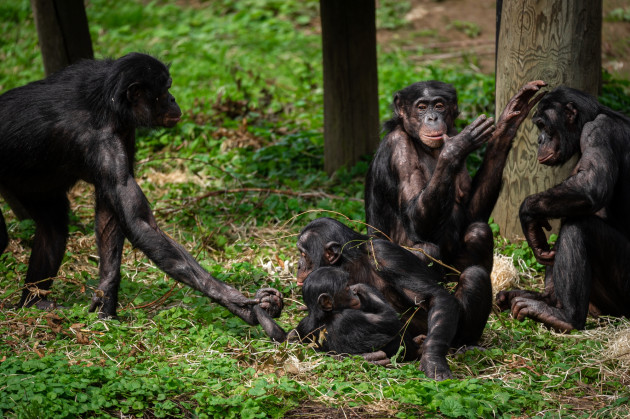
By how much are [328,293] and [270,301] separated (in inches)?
17.7

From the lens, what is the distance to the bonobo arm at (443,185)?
19.0ft

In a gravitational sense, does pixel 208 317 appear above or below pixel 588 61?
below

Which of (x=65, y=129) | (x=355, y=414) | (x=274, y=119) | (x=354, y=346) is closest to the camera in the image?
(x=355, y=414)

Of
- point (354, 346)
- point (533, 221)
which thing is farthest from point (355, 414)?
point (533, 221)

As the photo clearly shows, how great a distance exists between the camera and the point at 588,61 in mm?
7145

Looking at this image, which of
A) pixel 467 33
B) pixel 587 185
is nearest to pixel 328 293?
pixel 587 185

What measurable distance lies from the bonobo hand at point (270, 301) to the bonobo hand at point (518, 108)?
238cm

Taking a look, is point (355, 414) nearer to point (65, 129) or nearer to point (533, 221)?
point (533, 221)

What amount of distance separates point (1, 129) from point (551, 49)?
5.04 metres

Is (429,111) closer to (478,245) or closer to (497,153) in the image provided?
(497,153)

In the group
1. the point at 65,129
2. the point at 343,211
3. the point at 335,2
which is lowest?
the point at 343,211

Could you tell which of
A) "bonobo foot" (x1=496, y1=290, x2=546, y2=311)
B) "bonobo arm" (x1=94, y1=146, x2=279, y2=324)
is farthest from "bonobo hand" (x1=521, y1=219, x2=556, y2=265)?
"bonobo arm" (x1=94, y1=146, x2=279, y2=324)

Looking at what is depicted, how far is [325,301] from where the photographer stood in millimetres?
5371

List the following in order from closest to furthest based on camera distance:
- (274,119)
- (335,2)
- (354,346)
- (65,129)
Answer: (354,346)
(65,129)
(335,2)
(274,119)
